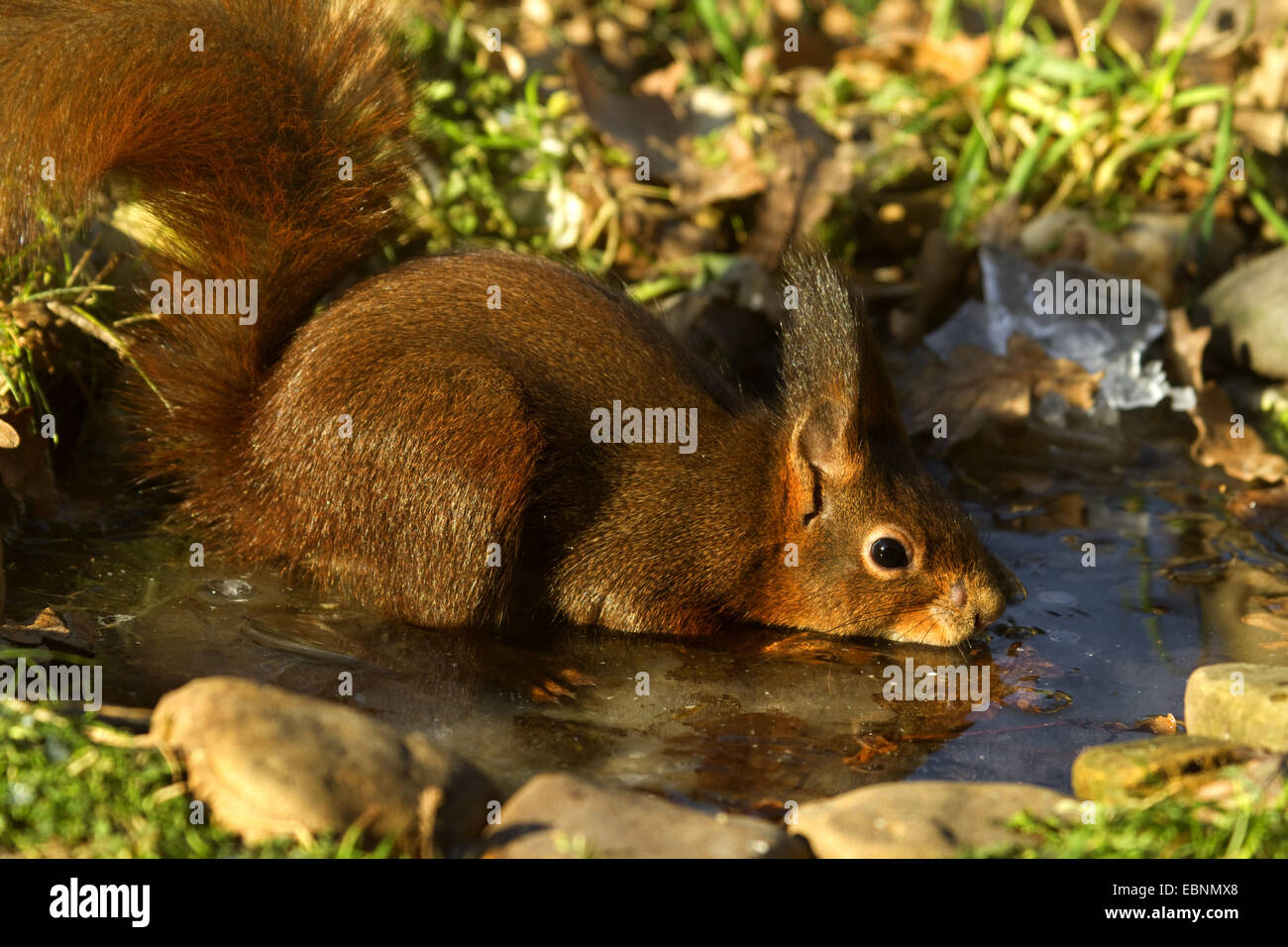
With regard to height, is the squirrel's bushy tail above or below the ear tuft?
above

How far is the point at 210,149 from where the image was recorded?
4.18 meters

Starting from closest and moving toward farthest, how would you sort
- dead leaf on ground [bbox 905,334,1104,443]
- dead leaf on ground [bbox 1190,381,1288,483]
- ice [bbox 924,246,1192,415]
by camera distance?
dead leaf on ground [bbox 1190,381,1288,483], dead leaf on ground [bbox 905,334,1104,443], ice [bbox 924,246,1192,415]

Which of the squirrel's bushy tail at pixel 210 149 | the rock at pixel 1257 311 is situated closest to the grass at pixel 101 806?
the squirrel's bushy tail at pixel 210 149

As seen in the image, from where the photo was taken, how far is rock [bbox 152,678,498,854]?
8.89 feet

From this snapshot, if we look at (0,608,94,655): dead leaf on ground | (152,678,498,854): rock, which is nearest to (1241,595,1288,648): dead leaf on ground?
(152,678,498,854): rock

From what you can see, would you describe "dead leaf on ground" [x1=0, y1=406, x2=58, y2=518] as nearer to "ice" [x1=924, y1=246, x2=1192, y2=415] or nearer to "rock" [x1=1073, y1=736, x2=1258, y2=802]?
"rock" [x1=1073, y1=736, x2=1258, y2=802]

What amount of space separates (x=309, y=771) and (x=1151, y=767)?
6.28 ft

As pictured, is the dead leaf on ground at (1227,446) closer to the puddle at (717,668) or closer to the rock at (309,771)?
the puddle at (717,668)

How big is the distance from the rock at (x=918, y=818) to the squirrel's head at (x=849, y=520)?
1467 mm

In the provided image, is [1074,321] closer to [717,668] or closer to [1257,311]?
[1257,311]

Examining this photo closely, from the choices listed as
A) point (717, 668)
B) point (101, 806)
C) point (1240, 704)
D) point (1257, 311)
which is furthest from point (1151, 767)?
point (1257, 311)

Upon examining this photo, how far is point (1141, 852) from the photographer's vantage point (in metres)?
2.78
